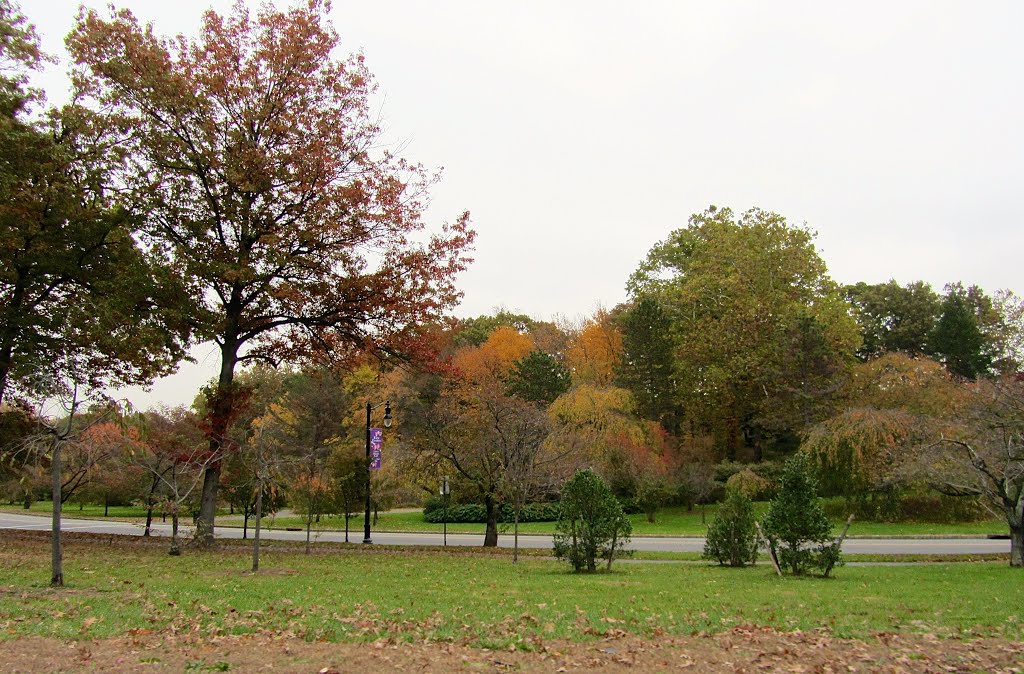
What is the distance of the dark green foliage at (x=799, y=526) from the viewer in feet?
44.2

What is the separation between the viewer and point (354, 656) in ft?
19.6

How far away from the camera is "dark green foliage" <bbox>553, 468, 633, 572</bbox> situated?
46.7 feet

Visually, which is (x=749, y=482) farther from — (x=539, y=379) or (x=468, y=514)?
(x=468, y=514)

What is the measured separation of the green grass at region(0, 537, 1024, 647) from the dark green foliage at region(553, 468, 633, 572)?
46 cm

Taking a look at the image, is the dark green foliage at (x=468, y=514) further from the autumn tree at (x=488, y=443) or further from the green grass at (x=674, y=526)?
the autumn tree at (x=488, y=443)

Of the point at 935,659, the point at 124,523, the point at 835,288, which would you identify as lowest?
the point at 124,523

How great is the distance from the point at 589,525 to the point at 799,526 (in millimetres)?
4053

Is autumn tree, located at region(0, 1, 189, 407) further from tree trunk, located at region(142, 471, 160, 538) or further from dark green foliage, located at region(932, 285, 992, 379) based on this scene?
dark green foliage, located at region(932, 285, 992, 379)

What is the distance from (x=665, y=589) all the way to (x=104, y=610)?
7861mm

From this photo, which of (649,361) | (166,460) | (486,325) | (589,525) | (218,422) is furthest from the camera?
(486,325)

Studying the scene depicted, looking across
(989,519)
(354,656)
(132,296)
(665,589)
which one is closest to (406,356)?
(132,296)

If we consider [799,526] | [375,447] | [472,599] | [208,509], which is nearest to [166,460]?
[208,509]

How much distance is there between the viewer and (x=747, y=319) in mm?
39750

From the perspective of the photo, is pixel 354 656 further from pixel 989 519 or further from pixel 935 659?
pixel 989 519
